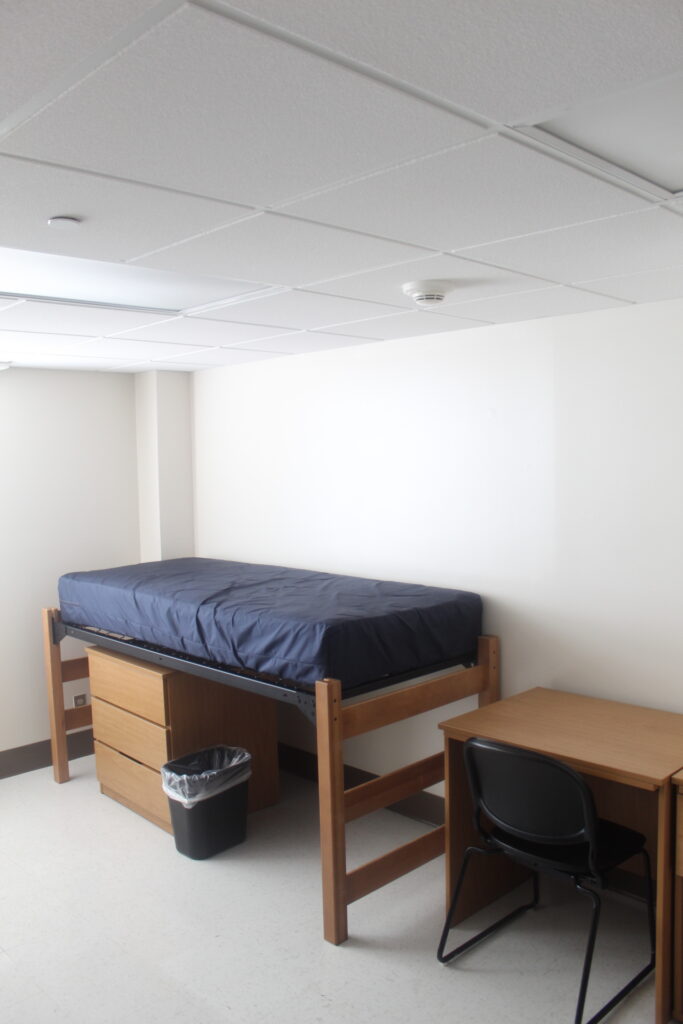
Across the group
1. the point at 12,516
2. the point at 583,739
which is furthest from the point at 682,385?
the point at 12,516

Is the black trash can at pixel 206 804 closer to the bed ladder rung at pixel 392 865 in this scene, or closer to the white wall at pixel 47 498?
the bed ladder rung at pixel 392 865

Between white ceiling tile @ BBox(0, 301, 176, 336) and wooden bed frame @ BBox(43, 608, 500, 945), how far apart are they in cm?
136

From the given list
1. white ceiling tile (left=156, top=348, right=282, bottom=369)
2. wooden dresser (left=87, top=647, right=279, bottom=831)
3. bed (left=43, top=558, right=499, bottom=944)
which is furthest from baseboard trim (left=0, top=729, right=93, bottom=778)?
white ceiling tile (left=156, top=348, right=282, bottom=369)

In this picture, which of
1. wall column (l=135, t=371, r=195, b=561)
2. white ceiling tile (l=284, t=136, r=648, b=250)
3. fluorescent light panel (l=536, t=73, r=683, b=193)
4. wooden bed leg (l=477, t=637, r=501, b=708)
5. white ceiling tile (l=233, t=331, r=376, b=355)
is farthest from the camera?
wall column (l=135, t=371, r=195, b=561)

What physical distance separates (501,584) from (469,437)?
0.61 metres

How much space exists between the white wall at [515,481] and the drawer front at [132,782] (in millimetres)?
933

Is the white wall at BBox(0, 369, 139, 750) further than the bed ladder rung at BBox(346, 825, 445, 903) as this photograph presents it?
Yes

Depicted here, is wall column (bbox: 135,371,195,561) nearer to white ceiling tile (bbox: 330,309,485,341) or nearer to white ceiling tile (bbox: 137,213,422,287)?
white ceiling tile (bbox: 330,309,485,341)

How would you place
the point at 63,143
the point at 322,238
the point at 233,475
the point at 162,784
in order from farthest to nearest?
the point at 233,475 → the point at 162,784 → the point at 322,238 → the point at 63,143

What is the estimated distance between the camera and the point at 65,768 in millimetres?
4309

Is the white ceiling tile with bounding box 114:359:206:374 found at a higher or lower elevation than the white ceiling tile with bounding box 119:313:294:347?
higher

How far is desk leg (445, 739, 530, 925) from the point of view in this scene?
282 cm

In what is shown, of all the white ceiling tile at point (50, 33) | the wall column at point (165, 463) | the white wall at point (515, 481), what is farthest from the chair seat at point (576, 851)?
the wall column at point (165, 463)

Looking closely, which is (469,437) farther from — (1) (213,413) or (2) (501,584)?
(1) (213,413)
